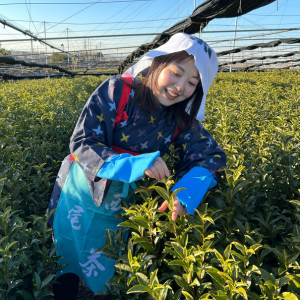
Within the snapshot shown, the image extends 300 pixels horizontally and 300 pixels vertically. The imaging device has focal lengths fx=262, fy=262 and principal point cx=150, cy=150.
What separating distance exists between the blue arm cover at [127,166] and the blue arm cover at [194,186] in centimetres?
22

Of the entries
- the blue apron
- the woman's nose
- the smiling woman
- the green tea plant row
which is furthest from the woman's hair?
the blue apron

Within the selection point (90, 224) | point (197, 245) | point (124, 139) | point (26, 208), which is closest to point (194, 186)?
point (197, 245)

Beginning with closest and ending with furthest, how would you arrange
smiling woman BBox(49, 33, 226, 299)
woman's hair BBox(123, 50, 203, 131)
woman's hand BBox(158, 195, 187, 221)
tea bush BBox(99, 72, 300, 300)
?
tea bush BBox(99, 72, 300, 300), woman's hand BBox(158, 195, 187, 221), smiling woman BBox(49, 33, 226, 299), woman's hair BBox(123, 50, 203, 131)

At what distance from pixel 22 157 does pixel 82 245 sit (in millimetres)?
1040

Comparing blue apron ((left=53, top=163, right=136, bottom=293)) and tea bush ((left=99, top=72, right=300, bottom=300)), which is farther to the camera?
blue apron ((left=53, top=163, right=136, bottom=293))

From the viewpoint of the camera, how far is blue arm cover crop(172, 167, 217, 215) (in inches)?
48.6

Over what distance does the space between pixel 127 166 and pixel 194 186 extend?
350 millimetres

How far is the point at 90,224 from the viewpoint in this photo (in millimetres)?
1606

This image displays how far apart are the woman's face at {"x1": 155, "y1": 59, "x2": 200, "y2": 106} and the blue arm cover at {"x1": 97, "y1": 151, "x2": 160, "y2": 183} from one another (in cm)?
53

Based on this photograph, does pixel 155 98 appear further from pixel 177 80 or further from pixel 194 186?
pixel 194 186

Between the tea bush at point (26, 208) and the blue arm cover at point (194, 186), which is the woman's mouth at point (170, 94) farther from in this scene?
the tea bush at point (26, 208)

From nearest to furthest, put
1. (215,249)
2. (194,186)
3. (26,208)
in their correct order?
(215,249)
(194,186)
(26,208)

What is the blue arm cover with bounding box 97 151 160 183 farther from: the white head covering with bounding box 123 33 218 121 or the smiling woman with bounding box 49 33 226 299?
the white head covering with bounding box 123 33 218 121

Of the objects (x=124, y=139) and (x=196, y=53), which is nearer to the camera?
(x=196, y=53)
